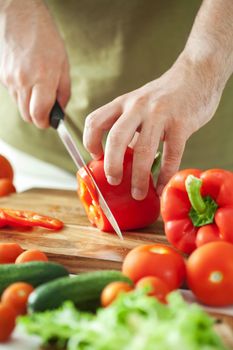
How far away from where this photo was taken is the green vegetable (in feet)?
2.98

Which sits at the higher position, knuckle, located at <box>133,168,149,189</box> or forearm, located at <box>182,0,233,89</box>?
forearm, located at <box>182,0,233,89</box>

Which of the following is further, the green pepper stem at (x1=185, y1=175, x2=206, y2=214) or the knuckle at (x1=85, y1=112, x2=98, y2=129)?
the knuckle at (x1=85, y1=112, x2=98, y2=129)

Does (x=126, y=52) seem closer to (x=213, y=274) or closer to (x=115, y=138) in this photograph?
(x=115, y=138)

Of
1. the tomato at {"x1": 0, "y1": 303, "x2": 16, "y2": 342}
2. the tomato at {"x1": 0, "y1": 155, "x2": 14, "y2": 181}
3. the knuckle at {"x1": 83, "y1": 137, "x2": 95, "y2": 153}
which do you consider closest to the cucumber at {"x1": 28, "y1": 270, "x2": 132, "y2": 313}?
the tomato at {"x1": 0, "y1": 303, "x2": 16, "y2": 342}

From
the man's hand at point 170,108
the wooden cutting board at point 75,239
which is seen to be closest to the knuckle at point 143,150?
the man's hand at point 170,108

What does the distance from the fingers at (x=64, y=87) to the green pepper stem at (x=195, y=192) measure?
540 millimetres

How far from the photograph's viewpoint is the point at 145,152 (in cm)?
168

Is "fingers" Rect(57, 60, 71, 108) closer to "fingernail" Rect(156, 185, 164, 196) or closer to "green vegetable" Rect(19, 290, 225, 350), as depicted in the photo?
"fingernail" Rect(156, 185, 164, 196)

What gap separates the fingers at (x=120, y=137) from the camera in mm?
1653

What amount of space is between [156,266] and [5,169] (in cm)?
109


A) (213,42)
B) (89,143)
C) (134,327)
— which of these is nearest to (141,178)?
(89,143)

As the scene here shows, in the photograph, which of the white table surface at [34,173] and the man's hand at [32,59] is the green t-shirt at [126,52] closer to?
the white table surface at [34,173]

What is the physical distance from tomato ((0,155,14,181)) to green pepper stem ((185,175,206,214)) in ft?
3.00

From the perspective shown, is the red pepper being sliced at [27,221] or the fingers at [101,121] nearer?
the fingers at [101,121]
